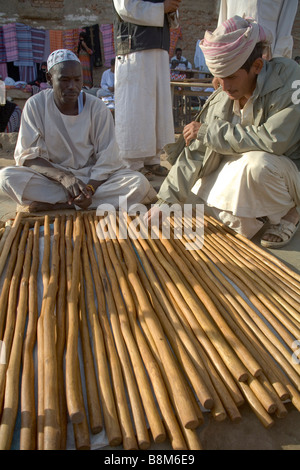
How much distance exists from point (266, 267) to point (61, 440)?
4.19 ft

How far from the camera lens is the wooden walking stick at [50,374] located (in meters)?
1.01

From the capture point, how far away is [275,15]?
313 cm

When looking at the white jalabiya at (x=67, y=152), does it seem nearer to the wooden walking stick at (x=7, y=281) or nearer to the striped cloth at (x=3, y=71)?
the wooden walking stick at (x=7, y=281)

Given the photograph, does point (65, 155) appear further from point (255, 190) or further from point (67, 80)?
point (255, 190)

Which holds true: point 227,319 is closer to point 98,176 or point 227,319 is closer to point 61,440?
point 61,440

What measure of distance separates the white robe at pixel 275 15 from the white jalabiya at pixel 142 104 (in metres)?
0.79

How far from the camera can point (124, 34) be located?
359 centimetres

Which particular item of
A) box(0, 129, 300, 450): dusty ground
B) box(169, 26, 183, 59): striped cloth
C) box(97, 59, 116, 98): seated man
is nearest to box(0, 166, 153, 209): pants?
box(0, 129, 300, 450): dusty ground

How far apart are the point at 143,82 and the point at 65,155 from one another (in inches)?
49.6

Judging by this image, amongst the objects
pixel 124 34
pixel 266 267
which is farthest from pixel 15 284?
pixel 124 34

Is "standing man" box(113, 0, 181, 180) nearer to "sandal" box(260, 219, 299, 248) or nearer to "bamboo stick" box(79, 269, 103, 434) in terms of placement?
"sandal" box(260, 219, 299, 248)

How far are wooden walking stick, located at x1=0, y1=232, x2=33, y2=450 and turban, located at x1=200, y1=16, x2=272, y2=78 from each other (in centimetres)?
162

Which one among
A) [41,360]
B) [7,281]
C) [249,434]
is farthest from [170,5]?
[249,434]

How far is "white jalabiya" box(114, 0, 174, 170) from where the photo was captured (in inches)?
143
